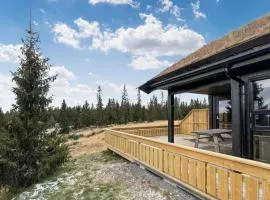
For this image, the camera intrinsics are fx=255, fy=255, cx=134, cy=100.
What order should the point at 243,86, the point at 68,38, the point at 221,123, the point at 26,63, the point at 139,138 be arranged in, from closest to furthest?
the point at 243,86
the point at 139,138
the point at 26,63
the point at 221,123
the point at 68,38

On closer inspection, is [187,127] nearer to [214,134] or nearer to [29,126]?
[214,134]

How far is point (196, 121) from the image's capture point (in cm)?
1440

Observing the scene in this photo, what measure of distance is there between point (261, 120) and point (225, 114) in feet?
20.2

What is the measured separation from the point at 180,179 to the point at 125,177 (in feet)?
7.90

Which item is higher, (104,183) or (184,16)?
(184,16)

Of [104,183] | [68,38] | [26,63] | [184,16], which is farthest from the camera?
[68,38]

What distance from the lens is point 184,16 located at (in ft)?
43.3

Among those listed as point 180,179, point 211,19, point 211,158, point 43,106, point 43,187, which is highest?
point 211,19

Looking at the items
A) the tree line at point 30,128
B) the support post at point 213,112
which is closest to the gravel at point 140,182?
the tree line at point 30,128

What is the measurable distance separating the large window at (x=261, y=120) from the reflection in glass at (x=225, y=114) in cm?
563

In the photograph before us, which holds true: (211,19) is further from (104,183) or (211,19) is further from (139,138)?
(104,183)

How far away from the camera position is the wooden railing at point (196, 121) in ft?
45.1

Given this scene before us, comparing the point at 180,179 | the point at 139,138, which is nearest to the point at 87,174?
the point at 139,138

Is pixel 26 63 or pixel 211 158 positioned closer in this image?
pixel 211 158
